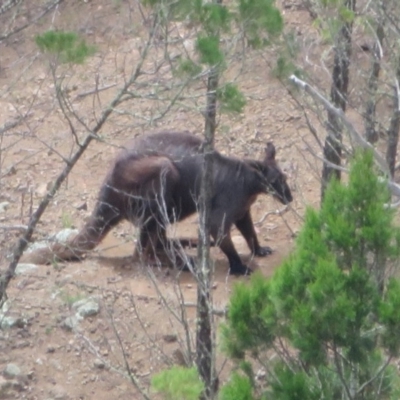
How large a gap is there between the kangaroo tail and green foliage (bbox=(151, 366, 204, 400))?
523cm

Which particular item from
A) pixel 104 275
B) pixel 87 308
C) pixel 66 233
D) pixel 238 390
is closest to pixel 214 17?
pixel 238 390

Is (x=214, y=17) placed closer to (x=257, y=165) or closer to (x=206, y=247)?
(x=206, y=247)

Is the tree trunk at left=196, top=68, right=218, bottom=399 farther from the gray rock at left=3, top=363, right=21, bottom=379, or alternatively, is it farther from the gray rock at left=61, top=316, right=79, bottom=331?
the gray rock at left=3, top=363, right=21, bottom=379

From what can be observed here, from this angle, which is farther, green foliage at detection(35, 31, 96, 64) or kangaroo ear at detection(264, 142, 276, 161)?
kangaroo ear at detection(264, 142, 276, 161)

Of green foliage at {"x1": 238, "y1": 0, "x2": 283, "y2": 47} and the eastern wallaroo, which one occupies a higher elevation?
green foliage at {"x1": 238, "y1": 0, "x2": 283, "y2": 47}

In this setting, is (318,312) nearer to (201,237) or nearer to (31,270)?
(201,237)

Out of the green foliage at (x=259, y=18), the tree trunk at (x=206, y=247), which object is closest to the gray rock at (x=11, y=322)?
the tree trunk at (x=206, y=247)

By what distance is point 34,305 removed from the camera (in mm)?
9141

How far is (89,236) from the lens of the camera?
32.1ft

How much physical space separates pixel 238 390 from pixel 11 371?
14.7 ft

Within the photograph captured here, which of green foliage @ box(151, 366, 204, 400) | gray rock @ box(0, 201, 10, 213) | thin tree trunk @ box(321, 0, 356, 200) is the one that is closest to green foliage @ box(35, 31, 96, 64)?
thin tree trunk @ box(321, 0, 356, 200)

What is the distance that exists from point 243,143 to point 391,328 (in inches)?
319

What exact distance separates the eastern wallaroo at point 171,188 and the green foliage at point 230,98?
2.55 m

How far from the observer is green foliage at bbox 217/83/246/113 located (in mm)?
6879
